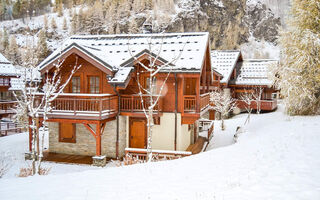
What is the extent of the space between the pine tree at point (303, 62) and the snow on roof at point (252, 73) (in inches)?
606

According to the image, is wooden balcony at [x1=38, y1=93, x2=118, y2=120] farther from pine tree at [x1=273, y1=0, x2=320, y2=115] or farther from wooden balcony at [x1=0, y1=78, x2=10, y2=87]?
wooden balcony at [x1=0, y1=78, x2=10, y2=87]

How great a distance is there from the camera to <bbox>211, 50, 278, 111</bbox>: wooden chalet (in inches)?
1209

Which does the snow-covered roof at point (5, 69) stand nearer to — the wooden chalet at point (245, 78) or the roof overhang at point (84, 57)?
the roof overhang at point (84, 57)

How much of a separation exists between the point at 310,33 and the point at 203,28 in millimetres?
49406

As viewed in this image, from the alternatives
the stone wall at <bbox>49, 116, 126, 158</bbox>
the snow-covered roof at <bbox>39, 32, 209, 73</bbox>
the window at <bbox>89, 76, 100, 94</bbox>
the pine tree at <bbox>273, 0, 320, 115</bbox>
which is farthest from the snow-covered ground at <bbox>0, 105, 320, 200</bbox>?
the window at <bbox>89, 76, 100, 94</bbox>

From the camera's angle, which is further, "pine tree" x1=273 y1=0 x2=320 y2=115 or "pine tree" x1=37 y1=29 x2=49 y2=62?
"pine tree" x1=273 y1=0 x2=320 y2=115

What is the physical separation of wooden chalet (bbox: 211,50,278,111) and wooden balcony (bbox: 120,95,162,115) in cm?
1741

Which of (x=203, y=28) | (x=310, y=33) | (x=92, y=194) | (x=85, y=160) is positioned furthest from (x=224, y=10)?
(x=92, y=194)

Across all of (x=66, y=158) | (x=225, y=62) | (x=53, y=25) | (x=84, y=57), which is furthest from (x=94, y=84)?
(x=53, y=25)

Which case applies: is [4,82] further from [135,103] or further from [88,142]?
[135,103]

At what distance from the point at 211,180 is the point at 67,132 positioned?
11.7 meters

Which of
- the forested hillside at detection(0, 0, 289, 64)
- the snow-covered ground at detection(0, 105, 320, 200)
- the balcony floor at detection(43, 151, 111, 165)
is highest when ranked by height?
the forested hillside at detection(0, 0, 289, 64)

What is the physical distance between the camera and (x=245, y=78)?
108ft

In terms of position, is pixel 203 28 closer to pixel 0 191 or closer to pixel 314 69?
pixel 314 69
